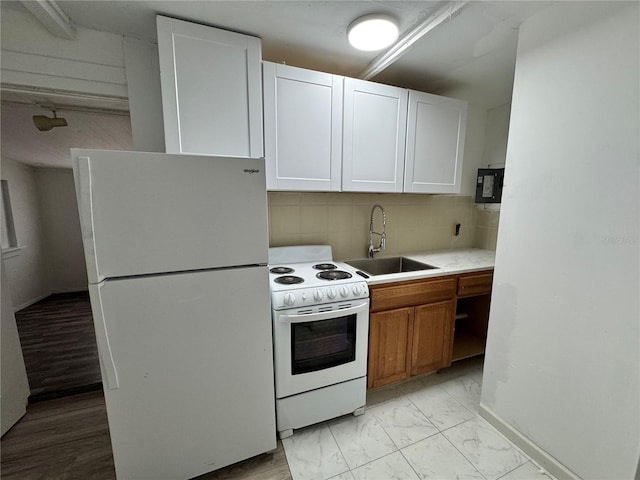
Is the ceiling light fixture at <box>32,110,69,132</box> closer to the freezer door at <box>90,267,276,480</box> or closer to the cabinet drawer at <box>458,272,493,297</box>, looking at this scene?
the freezer door at <box>90,267,276,480</box>

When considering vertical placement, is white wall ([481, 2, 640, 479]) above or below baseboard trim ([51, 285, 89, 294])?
above

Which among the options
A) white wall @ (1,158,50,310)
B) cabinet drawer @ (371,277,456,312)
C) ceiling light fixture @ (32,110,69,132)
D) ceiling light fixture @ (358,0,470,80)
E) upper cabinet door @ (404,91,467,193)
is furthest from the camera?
white wall @ (1,158,50,310)

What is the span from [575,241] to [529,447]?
1.20 metres

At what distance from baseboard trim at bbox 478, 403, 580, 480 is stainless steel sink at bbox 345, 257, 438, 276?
3.57 feet

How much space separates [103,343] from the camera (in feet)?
3.42

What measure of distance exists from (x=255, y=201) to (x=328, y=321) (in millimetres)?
861

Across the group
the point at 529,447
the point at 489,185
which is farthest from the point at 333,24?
the point at 529,447

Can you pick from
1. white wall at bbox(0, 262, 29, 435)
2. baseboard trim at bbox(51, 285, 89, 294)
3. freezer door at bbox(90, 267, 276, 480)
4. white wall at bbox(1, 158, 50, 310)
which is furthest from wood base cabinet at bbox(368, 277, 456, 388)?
baseboard trim at bbox(51, 285, 89, 294)

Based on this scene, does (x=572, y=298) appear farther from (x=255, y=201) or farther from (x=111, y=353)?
(x=111, y=353)

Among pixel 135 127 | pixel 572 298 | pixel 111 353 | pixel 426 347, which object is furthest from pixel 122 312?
pixel 572 298

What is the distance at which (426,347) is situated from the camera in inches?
76.2

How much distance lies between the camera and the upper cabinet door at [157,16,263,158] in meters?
1.35

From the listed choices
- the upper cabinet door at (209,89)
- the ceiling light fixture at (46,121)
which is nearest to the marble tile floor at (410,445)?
the upper cabinet door at (209,89)

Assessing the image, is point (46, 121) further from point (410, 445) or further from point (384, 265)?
point (410, 445)
